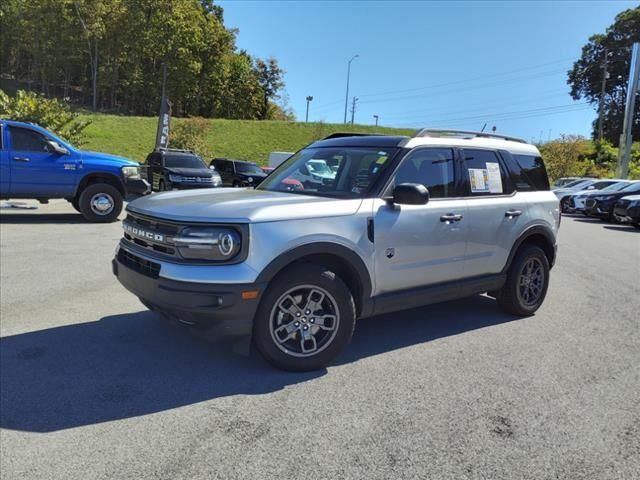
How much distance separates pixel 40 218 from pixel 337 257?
10.5m

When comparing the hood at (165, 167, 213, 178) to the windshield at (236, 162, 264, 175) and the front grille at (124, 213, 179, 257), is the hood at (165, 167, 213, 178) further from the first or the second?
the front grille at (124, 213, 179, 257)

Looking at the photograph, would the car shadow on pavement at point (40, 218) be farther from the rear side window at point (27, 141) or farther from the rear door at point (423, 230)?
the rear door at point (423, 230)

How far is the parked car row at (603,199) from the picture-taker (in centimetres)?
1709

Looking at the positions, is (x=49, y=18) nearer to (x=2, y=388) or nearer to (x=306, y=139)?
A: (x=306, y=139)

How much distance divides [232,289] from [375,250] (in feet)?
4.06

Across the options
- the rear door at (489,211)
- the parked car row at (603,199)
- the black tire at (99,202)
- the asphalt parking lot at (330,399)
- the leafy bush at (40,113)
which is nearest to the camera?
the asphalt parking lot at (330,399)

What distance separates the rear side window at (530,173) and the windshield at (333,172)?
181 cm

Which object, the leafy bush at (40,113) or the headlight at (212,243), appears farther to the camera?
the leafy bush at (40,113)

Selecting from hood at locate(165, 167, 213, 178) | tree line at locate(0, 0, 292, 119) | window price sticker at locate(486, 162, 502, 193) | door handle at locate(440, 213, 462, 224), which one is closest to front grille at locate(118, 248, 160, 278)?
door handle at locate(440, 213, 462, 224)

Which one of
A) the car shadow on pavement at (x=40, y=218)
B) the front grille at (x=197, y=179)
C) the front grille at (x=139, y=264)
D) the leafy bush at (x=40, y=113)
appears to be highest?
the leafy bush at (x=40, y=113)

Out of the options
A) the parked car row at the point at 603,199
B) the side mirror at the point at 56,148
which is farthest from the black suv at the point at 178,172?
the parked car row at the point at 603,199

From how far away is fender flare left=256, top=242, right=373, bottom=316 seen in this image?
11.7ft

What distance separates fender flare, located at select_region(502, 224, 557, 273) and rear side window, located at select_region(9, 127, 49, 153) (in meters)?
9.86

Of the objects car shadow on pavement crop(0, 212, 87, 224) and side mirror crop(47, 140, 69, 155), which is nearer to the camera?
side mirror crop(47, 140, 69, 155)
